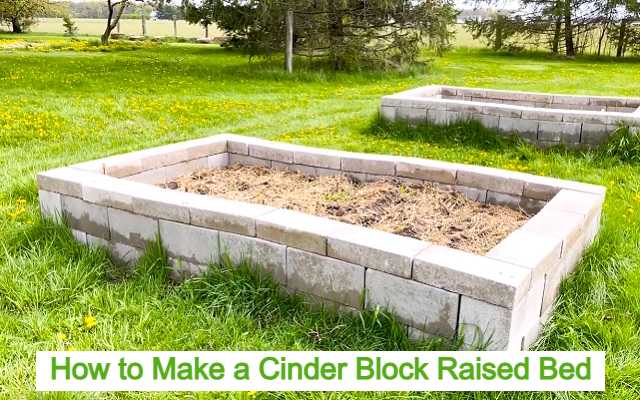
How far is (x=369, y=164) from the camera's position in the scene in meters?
4.56

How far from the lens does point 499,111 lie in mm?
7191

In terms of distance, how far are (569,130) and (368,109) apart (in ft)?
14.0

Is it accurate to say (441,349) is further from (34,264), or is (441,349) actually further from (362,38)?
(362,38)

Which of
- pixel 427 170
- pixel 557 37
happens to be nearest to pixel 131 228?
pixel 427 170

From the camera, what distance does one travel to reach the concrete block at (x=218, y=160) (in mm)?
5035

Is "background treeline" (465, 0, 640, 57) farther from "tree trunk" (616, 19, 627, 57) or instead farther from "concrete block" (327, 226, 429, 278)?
"concrete block" (327, 226, 429, 278)

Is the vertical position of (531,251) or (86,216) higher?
(531,251)

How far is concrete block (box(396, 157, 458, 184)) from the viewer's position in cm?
421

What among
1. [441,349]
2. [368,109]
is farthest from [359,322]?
[368,109]

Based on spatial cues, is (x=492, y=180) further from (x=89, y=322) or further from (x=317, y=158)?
(x=89, y=322)

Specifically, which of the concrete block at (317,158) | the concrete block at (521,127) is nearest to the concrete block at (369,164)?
the concrete block at (317,158)

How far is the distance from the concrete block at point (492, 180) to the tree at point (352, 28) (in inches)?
443

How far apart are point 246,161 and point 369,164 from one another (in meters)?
1.19

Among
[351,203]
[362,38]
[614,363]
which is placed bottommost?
[614,363]
